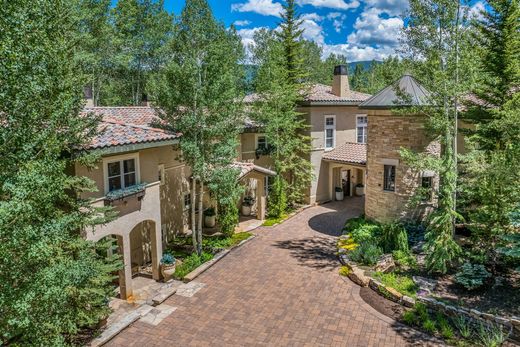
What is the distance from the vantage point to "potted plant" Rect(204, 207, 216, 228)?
66.2ft

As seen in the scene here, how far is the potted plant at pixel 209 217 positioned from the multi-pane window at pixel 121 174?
23.7ft

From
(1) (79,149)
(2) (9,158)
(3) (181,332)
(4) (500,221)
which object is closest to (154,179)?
(1) (79,149)

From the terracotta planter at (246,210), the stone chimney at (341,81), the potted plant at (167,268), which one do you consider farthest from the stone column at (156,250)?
the stone chimney at (341,81)

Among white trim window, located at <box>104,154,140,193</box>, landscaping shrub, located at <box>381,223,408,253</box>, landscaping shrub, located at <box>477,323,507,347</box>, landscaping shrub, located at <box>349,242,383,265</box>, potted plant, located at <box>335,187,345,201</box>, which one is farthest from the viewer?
potted plant, located at <box>335,187,345,201</box>

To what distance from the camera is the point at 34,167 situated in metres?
6.87

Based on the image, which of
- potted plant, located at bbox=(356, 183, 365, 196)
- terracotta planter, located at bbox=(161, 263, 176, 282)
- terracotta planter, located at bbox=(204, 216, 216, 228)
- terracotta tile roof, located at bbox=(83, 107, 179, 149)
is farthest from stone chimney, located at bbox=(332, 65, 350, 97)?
terracotta planter, located at bbox=(161, 263, 176, 282)

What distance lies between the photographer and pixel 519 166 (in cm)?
1194

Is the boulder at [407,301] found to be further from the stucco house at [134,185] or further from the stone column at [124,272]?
the stone column at [124,272]

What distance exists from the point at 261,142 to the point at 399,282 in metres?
13.1

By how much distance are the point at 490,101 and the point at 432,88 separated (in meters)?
3.77

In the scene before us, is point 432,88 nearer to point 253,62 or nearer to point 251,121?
point 251,121

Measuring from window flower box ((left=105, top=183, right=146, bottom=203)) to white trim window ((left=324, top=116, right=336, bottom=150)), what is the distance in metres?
15.1

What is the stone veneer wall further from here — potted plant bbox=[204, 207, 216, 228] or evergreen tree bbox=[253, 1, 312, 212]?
potted plant bbox=[204, 207, 216, 228]

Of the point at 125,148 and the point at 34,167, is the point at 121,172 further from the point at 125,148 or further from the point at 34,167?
the point at 34,167
